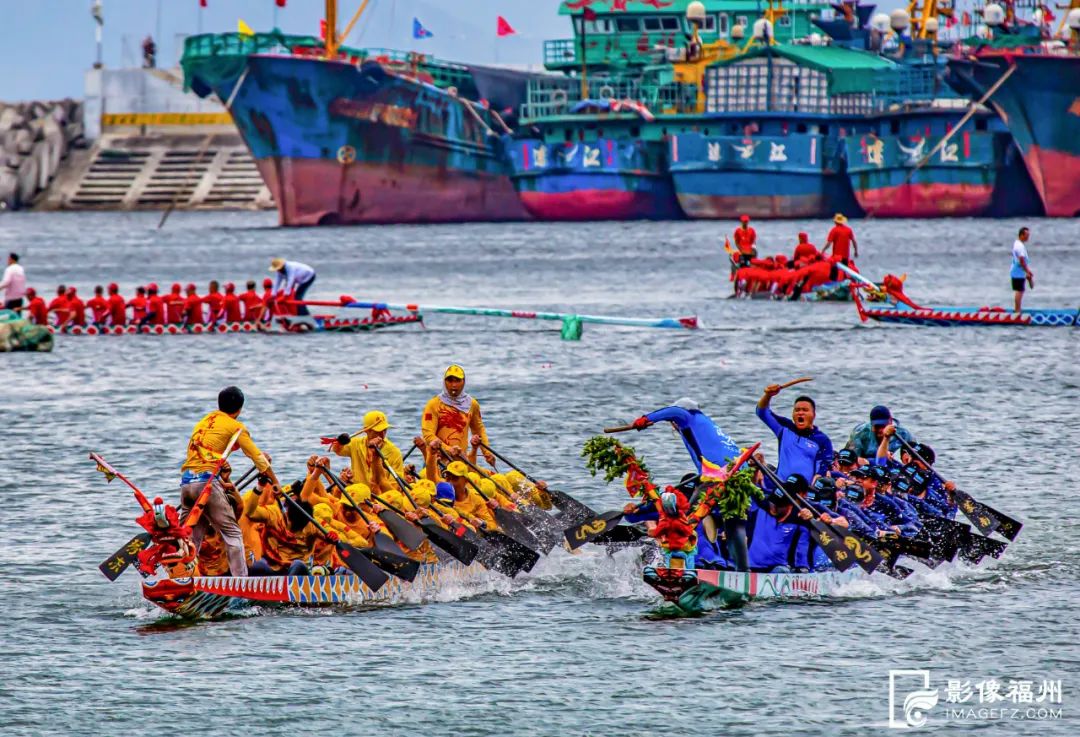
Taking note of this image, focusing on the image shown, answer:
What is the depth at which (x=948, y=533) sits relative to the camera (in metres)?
23.5

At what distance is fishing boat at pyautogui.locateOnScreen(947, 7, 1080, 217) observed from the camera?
110m

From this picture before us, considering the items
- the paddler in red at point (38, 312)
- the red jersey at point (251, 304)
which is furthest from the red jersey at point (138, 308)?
the red jersey at point (251, 304)

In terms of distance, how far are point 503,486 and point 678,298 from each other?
48.3 metres

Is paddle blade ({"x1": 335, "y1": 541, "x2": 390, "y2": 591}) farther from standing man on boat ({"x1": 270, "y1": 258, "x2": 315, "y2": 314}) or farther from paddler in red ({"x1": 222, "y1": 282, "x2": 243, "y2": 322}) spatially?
paddler in red ({"x1": 222, "y1": 282, "x2": 243, "y2": 322})

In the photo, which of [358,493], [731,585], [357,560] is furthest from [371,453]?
[731,585]

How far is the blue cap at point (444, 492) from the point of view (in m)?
23.2

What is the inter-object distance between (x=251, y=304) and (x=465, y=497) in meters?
35.0

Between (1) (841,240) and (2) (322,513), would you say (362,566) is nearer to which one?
(2) (322,513)

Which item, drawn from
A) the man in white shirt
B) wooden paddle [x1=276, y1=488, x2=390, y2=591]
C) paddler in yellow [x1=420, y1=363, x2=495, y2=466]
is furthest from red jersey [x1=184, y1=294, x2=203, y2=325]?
wooden paddle [x1=276, y1=488, x2=390, y2=591]

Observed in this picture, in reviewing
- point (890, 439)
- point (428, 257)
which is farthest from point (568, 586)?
point (428, 257)

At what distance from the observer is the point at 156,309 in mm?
56875

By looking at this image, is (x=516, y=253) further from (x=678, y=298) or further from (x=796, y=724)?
(x=796, y=724)

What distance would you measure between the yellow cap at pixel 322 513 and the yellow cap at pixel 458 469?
199 cm

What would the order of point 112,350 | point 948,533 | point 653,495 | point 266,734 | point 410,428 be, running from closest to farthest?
1. point 266,734
2. point 653,495
3. point 948,533
4. point 410,428
5. point 112,350
